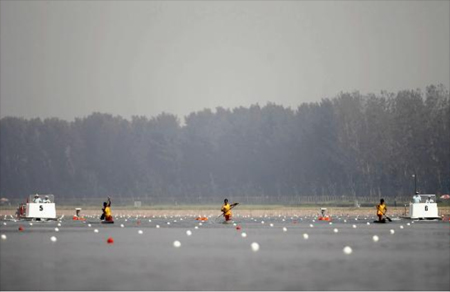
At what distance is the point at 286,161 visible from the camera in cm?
19488

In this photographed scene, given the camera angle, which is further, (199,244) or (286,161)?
(286,161)

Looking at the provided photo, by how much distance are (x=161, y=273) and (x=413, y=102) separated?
413ft

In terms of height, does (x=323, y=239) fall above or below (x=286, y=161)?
below

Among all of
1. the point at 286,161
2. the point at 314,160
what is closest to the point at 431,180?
the point at 314,160

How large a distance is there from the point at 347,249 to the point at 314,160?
486 feet

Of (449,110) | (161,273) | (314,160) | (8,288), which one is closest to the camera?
(8,288)

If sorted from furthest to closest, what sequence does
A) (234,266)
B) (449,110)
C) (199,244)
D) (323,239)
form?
(449,110)
(323,239)
(199,244)
(234,266)

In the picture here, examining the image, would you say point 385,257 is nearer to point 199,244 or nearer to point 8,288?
point 199,244

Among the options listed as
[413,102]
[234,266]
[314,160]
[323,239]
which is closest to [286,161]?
[314,160]

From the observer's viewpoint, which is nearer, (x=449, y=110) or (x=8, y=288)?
(x=8, y=288)

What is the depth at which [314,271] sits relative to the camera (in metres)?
28.0

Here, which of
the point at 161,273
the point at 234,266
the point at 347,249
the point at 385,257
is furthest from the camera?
the point at 347,249

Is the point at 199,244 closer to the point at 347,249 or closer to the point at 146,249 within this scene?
the point at 146,249

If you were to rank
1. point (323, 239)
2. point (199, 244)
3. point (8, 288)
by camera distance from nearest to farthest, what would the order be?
point (8, 288) < point (199, 244) < point (323, 239)
